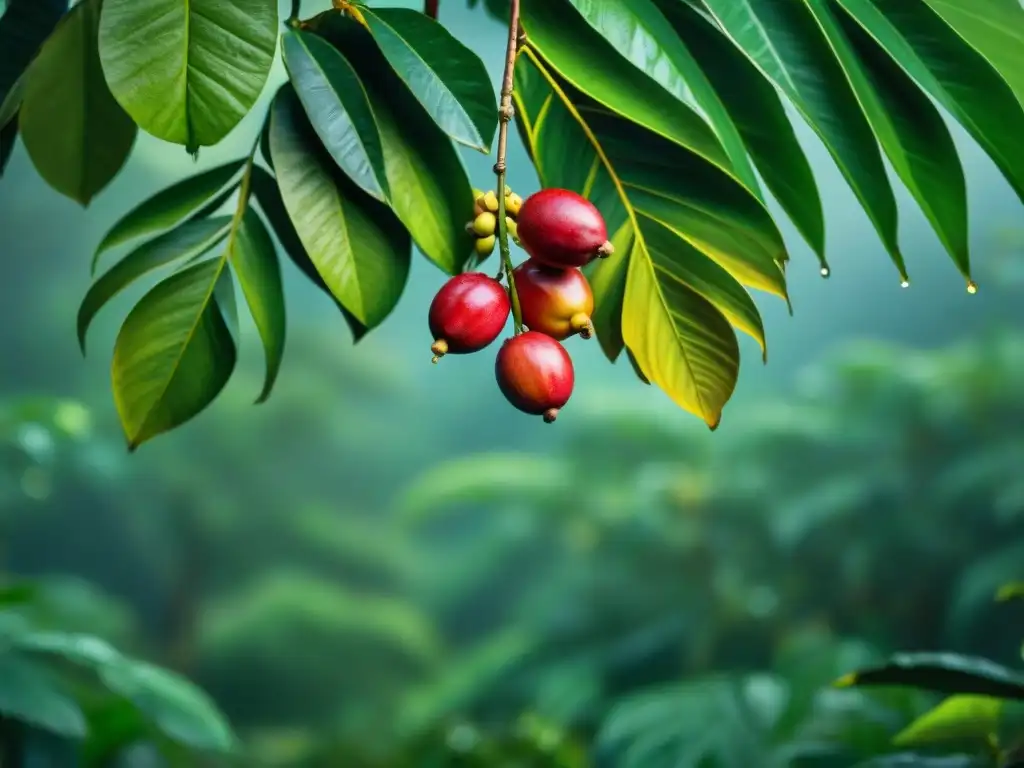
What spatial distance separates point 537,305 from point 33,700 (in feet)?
3.93

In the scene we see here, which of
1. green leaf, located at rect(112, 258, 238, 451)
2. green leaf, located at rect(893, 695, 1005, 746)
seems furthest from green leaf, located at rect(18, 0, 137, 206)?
green leaf, located at rect(893, 695, 1005, 746)

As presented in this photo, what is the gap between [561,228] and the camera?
48 cm

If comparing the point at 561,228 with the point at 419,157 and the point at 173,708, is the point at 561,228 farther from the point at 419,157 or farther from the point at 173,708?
the point at 173,708

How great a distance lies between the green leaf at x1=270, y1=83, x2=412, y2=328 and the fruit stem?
0.28ft

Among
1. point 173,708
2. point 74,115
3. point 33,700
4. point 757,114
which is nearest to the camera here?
point 757,114

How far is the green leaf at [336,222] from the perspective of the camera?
54cm

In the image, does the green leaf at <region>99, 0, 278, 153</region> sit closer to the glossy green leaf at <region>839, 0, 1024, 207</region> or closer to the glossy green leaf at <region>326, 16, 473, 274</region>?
the glossy green leaf at <region>326, 16, 473, 274</region>

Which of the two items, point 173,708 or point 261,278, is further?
point 173,708

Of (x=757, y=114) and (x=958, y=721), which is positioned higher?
(x=757, y=114)

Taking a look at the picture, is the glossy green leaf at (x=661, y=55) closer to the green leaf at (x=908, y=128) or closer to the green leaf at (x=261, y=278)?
the green leaf at (x=908, y=128)

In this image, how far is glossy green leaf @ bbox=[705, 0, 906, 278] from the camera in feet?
1.68

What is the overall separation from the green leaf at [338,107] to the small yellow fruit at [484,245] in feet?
0.21

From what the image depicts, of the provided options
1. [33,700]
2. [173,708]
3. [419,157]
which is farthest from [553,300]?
[173,708]

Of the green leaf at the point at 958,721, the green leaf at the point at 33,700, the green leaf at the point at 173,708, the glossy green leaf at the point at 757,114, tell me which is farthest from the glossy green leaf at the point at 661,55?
the green leaf at the point at 173,708
